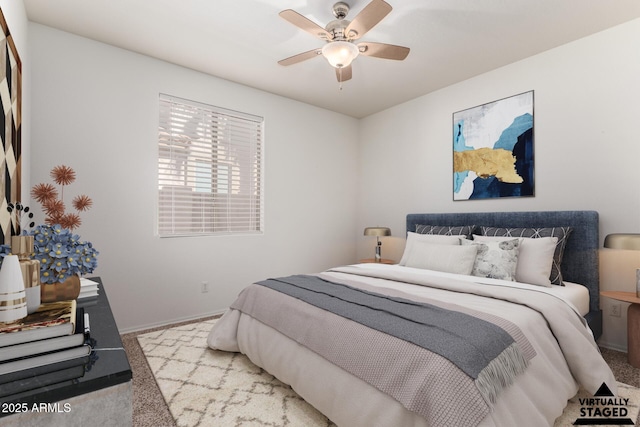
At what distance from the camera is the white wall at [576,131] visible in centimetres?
264

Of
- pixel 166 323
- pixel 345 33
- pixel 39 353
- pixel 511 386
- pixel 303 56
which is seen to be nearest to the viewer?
pixel 39 353

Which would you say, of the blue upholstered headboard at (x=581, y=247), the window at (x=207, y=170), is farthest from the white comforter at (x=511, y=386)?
the window at (x=207, y=170)

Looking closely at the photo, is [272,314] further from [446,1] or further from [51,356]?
[446,1]

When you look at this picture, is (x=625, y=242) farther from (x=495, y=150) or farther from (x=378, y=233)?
(x=378, y=233)

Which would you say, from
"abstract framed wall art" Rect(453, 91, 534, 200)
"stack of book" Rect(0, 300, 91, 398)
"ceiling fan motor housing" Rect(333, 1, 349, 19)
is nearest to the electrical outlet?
"abstract framed wall art" Rect(453, 91, 534, 200)

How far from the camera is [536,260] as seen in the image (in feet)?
8.57

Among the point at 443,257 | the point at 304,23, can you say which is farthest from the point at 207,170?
the point at 443,257

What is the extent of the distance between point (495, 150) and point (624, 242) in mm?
1462

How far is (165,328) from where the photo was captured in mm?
3160

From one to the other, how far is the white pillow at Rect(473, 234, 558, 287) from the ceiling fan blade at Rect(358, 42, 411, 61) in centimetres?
183

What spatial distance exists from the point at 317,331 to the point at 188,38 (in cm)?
266

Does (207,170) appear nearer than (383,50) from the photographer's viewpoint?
No

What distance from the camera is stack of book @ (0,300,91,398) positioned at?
0.78m

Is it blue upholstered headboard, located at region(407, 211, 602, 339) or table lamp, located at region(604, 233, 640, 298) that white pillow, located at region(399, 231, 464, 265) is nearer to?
blue upholstered headboard, located at region(407, 211, 602, 339)
